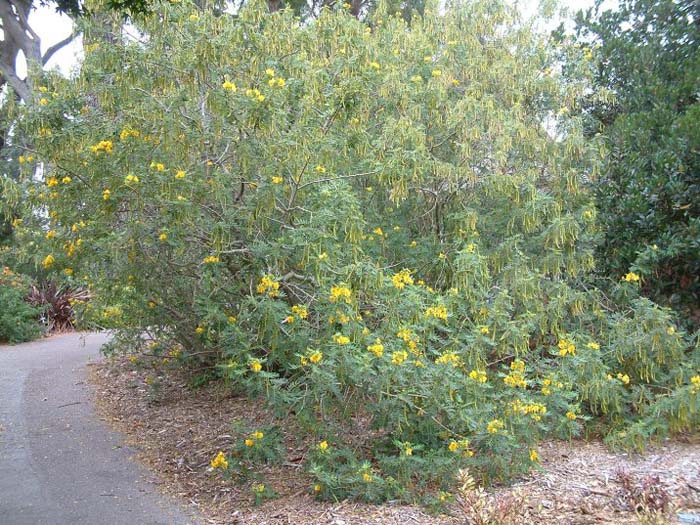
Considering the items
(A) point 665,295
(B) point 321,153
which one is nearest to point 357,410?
(B) point 321,153

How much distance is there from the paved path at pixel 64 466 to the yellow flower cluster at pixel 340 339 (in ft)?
5.54

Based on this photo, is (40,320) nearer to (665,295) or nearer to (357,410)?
(357,410)

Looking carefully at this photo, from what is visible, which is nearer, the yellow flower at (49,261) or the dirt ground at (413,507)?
the dirt ground at (413,507)

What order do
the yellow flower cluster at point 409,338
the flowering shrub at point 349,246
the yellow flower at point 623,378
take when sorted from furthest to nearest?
1. the yellow flower at point 623,378
2. the flowering shrub at point 349,246
3. the yellow flower cluster at point 409,338

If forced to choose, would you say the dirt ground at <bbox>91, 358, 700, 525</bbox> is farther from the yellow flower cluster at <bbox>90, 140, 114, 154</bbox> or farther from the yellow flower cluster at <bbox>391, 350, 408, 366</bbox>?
the yellow flower cluster at <bbox>90, 140, 114, 154</bbox>

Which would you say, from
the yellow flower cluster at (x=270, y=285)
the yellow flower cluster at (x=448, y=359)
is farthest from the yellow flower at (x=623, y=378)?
the yellow flower cluster at (x=270, y=285)

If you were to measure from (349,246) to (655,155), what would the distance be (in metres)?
3.04

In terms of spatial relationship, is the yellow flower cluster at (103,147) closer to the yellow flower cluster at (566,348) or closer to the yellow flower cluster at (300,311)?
the yellow flower cluster at (300,311)

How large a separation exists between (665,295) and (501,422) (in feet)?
9.20

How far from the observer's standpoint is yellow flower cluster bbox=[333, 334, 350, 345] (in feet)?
14.1

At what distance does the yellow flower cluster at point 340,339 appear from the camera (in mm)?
4285

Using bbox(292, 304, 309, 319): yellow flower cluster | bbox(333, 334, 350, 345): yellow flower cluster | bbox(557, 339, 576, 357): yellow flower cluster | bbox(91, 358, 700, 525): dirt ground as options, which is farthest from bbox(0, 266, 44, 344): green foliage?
bbox(557, 339, 576, 357): yellow flower cluster

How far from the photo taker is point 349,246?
5.03 metres

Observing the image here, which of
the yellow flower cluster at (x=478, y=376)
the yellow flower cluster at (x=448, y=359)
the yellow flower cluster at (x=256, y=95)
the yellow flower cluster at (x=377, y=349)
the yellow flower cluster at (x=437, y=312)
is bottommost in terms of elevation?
the yellow flower cluster at (x=478, y=376)
